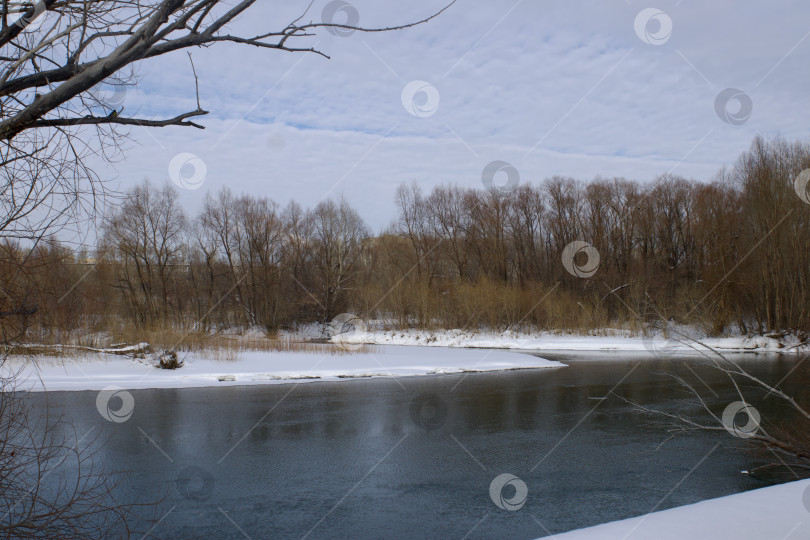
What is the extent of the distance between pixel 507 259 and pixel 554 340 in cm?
1445

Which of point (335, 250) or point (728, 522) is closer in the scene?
point (728, 522)

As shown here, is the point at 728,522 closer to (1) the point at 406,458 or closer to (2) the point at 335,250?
(1) the point at 406,458

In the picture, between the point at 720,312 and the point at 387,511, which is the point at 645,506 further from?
the point at 720,312

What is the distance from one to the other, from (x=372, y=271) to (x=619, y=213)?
19184 millimetres

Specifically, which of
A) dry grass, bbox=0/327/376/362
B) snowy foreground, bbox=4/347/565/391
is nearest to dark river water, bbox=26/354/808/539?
snowy foreground, bbox=4/347/565/391

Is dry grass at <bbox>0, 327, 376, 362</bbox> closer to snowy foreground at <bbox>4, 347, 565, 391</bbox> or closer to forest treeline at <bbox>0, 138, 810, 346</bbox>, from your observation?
snowy foreground at <bbox>4, 347, 565, 391</bbox>

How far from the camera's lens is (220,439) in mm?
10469

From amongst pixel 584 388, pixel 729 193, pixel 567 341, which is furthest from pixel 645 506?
pixel 729 193

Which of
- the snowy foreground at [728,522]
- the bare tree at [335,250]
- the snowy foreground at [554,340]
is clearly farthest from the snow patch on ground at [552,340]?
the snowy foreground at [728,522]

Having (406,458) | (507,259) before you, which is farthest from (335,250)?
(406,458)

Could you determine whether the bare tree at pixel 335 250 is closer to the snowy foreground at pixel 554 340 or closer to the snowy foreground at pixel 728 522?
the snowy foreground at pixel 554 340

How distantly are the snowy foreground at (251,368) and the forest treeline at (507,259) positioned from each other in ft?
37.7

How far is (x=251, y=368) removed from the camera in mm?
19234

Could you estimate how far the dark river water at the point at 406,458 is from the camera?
668 centimetres
